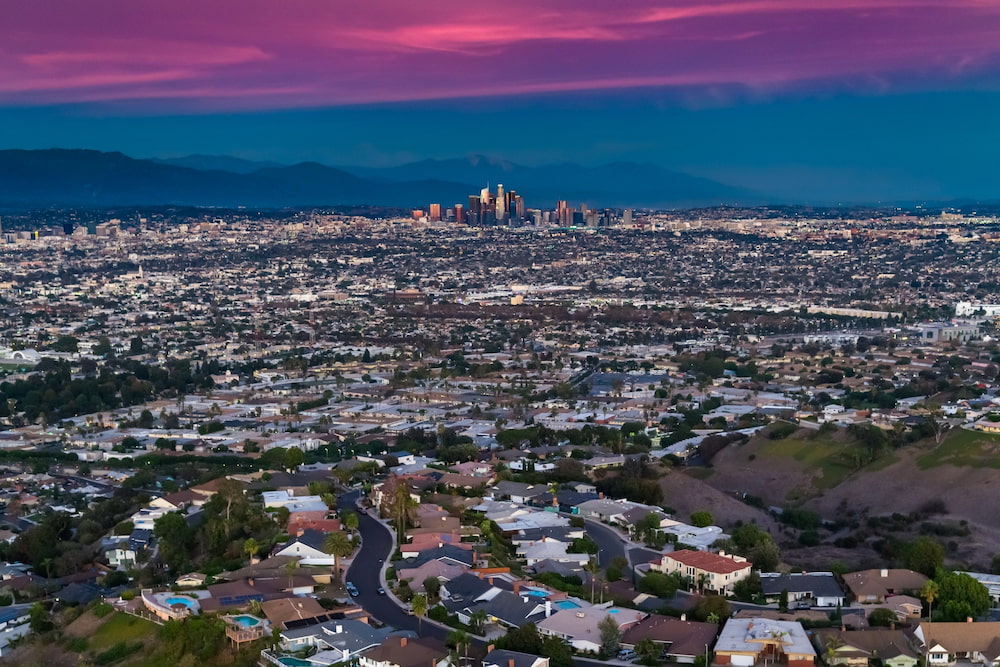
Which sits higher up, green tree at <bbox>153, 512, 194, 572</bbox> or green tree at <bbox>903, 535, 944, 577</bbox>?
green tree at <bbox>903, 535, 944, 577</bbox>

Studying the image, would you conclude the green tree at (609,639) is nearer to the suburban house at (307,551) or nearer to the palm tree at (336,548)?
the palm tree at (336,548)

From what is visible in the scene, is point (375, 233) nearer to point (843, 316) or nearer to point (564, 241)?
point (564, 241)

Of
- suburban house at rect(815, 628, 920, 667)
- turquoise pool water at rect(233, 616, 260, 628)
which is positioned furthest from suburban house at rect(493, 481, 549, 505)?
suburban house at rect(815, 628, 920, 667)

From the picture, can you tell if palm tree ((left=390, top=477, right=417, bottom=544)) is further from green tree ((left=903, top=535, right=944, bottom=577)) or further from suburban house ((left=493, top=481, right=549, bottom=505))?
green tree ((left=903, top=535, right=944, bottom=577))

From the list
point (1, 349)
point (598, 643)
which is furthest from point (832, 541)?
point (1, 349)

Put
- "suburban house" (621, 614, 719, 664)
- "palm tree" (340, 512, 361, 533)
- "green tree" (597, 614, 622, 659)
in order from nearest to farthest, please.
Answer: "suburban house" (621, 614, 719, 664), "green tree" (597, 614, 622, 659), "palm tree" (340, 512, 361, 533)

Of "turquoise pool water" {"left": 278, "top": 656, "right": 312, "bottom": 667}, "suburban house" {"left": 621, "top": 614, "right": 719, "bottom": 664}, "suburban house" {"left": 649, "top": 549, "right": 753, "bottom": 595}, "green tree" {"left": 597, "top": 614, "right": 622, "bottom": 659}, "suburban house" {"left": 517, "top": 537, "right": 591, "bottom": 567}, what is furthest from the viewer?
"suburban house" {"left": 517, "top": 537, "right": 591, "bottom": 567}
